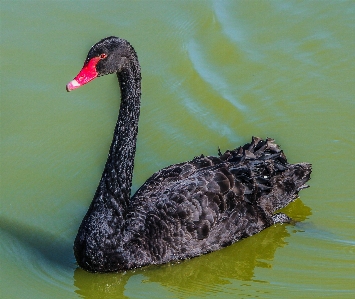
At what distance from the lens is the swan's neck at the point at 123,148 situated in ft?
18.8

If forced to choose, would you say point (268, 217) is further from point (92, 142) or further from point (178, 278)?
point (92, 142)

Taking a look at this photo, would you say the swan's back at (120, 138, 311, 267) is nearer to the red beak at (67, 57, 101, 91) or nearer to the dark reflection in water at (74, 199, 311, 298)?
the dark reflection in water at (74, 199, 311, 298)

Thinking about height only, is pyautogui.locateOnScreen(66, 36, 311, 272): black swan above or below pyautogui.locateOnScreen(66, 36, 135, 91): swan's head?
below

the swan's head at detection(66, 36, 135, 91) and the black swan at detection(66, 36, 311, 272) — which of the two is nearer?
the swan's head at detection(66, 36, 135, 91)

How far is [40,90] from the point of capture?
8.24m

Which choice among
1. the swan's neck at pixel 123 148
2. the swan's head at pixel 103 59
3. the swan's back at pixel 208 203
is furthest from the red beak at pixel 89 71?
the swan's back at pixel 208 203

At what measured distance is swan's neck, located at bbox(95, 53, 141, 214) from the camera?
226 inches

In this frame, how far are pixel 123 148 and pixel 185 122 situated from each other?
79.2 inches

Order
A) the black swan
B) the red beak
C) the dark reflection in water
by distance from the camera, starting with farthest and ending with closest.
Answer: the dark reflection in water
the black swan
the red beak

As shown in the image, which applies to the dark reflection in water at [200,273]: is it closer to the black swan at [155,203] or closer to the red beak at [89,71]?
the black swan at [155,203]

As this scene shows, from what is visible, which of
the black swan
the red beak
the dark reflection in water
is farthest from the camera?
the dark reflection in water

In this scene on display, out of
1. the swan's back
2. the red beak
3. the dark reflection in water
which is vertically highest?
the red beak

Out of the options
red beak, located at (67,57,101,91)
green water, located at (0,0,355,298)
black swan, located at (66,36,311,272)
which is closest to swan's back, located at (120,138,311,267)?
black swan, located at (66,36,311,272)

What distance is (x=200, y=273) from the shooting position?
6.02 metres
